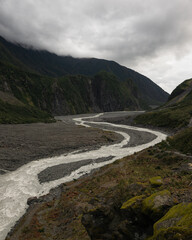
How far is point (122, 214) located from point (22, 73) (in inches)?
8295

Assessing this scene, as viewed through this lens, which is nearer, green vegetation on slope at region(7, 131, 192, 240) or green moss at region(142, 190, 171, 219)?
green vegetation on slope at region(7, 131, 192, 240)

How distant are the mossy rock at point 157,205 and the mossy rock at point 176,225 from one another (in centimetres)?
96

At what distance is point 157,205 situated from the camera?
34.5ft

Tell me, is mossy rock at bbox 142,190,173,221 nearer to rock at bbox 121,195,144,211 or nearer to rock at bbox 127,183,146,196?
rock at bbox 121,195,144,211

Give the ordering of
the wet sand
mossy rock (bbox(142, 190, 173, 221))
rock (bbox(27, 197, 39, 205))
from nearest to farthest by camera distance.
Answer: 1. mossy rock (bbox(142, 190, 173, 221))
2. rock (bbox(27, 197, 39, 205))
3. the wet sand

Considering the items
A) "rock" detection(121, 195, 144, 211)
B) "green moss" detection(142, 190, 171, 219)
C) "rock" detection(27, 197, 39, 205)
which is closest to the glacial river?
"rock" detection(27, 197, 39, 205)

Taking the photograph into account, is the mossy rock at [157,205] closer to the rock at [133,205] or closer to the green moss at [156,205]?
the green moss at [156,205]

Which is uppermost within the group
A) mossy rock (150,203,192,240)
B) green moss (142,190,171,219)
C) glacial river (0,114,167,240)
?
mossy rock (150,203,192,240)

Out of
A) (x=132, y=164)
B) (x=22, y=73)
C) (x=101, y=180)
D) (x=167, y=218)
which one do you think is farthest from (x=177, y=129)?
(x=22, y=73)

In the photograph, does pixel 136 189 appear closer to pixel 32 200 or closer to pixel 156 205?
pixel 156 205

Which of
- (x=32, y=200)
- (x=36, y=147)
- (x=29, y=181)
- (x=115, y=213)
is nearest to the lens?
(x=115, y=213)

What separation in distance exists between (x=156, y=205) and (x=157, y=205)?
64mm

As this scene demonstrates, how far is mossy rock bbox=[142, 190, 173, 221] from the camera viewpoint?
1016cm

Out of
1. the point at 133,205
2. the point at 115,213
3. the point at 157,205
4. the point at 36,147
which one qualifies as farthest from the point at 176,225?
the point at 36,147
